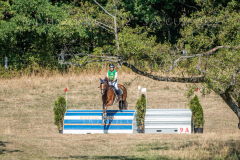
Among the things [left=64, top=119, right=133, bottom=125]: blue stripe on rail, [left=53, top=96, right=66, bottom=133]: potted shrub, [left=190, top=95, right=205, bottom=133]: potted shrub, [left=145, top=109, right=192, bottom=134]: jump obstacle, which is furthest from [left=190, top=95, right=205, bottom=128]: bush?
[left=53, top=96, right=66, bottom=133]: potted shrub

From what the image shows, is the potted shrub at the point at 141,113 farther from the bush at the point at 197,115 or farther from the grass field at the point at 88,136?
the bush at the point at 197,115

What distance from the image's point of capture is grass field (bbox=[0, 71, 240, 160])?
12078 mm

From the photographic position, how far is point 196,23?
13.0 metres

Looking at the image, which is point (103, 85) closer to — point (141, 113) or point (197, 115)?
point (141, 113)

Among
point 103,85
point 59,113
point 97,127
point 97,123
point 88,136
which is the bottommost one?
point 88,136

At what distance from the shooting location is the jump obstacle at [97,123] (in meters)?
16.6

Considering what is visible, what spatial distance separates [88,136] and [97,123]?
879 mm

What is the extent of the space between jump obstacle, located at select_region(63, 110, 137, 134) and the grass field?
1.92 feet

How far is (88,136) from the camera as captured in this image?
1605cm

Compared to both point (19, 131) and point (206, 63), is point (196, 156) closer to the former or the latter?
point (206, 63)

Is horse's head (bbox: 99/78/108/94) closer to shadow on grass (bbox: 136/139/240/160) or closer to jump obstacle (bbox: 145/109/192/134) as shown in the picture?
jump obstacle (bbox: 145/109/192/134)

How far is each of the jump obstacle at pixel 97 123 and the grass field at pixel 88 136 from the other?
1.92 feet

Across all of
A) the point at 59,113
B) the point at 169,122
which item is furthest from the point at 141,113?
the point at 59,113

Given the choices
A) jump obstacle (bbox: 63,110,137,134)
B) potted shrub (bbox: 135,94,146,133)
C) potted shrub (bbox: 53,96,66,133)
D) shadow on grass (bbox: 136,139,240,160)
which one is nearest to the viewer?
shadow on grass (bbox: 136,139,240,160)
